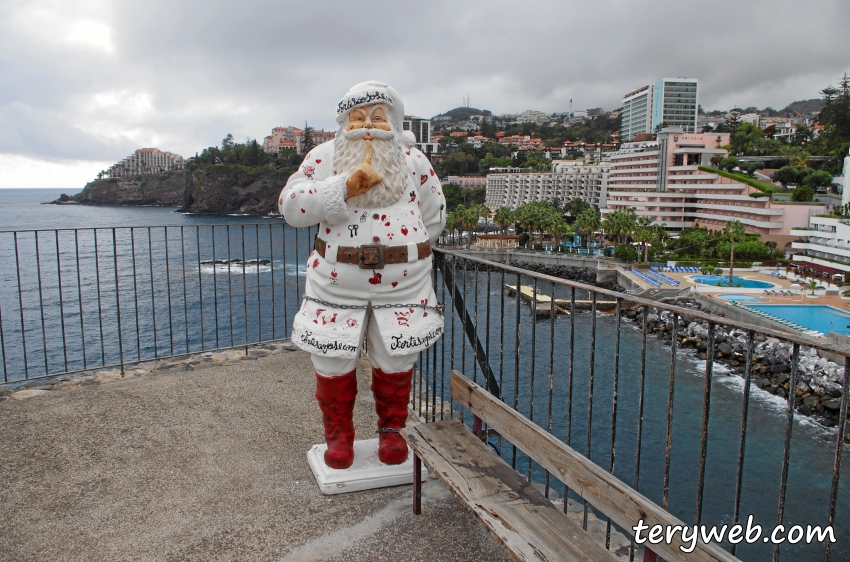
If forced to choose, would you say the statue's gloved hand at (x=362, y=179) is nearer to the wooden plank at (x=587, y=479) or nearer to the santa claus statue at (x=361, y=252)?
the santa claus statue at (x=361, y=252)

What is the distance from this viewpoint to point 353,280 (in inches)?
110

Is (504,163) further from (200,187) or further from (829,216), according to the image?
(829,216)

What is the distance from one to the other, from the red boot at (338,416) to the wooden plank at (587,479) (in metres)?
0.65

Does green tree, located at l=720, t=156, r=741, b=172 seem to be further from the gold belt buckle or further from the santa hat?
the gold belt buckle

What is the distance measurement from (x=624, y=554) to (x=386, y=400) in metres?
1.27

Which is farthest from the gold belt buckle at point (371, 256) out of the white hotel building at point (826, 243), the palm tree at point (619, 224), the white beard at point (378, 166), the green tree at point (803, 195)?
the green tree at point (803, 195)

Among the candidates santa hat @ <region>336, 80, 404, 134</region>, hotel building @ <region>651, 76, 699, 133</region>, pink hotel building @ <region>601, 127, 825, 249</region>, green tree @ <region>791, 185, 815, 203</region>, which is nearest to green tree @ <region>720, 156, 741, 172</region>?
pink hotel building @ <region>601, 127, 825, 249</region>

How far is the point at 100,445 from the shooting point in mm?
3449

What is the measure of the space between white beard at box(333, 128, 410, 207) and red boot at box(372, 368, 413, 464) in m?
0.86

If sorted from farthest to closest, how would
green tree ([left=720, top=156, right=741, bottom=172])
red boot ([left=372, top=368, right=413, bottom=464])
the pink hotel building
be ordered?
green tree ([left=720, top=156, right=741, bottom=172])
the pink hotel building
red boot ([left=372, top=368, right=413, bottom=464])

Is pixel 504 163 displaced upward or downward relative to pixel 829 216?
upward

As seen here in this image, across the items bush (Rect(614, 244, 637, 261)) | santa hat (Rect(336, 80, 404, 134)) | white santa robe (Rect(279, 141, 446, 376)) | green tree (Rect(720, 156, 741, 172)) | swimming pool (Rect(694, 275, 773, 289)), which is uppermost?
green tree (Rect(720, 156, 741, 172))

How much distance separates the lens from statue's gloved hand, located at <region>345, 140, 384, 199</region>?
268 centimetres

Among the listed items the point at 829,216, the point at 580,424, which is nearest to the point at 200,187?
the point at 829,216
